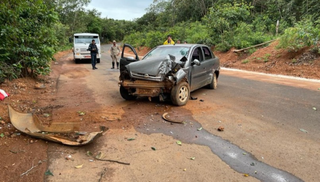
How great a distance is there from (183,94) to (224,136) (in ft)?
6.48

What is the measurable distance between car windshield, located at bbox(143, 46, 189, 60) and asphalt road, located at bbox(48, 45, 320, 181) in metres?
1.34

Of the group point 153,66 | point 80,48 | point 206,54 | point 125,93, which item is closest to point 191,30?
point 80,48

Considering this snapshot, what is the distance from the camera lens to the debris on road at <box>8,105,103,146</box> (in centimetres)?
385

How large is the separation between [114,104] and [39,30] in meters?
4.63

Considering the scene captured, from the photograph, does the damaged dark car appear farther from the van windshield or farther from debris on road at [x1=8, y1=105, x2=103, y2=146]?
the van windshield

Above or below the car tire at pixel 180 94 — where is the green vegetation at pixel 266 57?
above

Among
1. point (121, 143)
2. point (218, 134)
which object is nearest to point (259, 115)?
point (218, 134)

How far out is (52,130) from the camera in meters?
4.25

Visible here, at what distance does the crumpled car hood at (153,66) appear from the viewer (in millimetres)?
5534

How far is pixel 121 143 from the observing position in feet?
13.0

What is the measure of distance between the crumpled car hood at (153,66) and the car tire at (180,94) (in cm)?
49

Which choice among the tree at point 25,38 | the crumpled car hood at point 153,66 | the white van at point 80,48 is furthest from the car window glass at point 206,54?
the white van at point 80,48

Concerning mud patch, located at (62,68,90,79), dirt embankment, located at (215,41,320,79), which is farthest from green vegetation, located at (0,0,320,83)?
mud patch, located at (62,68,90,79)

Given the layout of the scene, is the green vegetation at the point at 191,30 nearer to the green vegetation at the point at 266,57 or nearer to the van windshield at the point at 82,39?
the green vegetation at the point at 266,57
